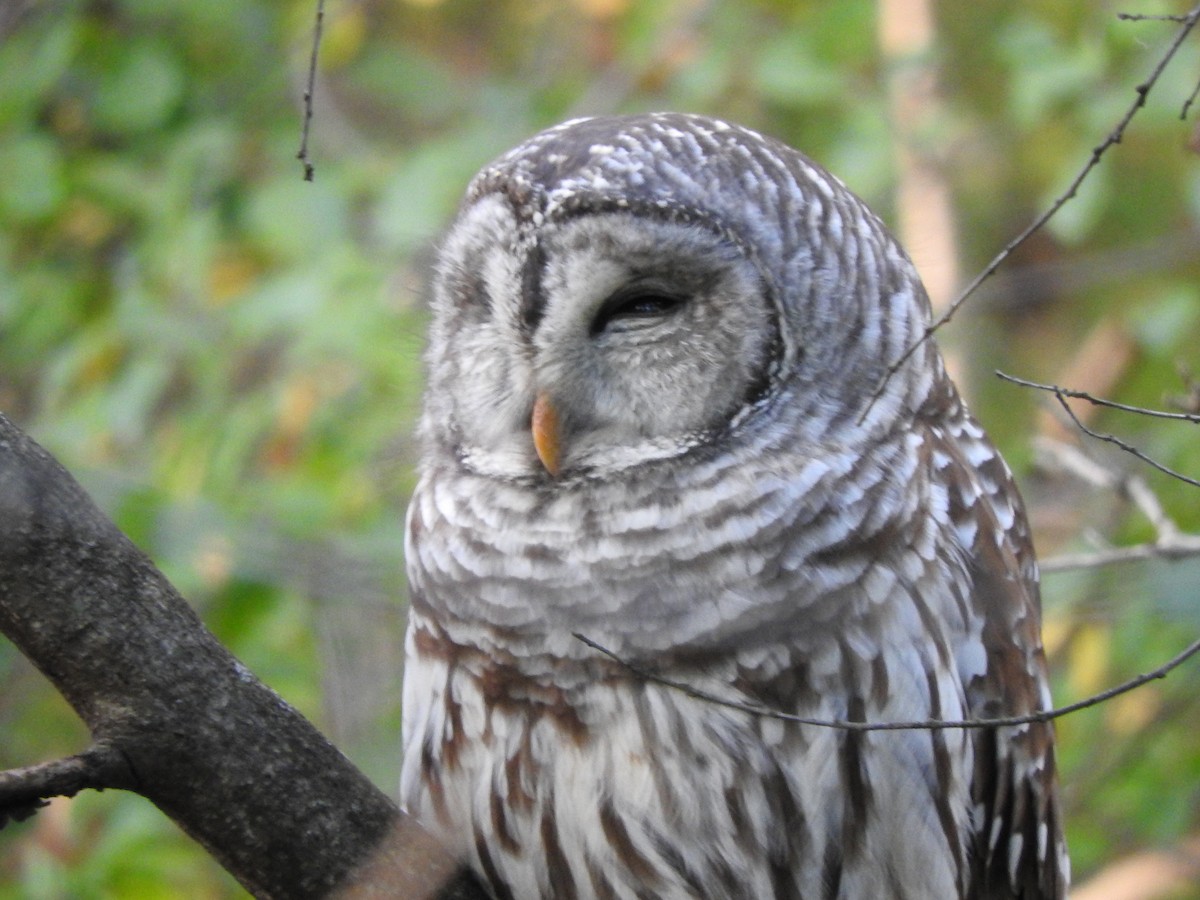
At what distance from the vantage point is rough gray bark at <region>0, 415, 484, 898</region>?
1600 millimetres

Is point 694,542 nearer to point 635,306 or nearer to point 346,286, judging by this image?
point 635,306

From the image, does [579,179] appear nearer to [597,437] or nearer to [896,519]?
[597,437]

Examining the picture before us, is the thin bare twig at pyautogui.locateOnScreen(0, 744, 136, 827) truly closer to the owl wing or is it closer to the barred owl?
the barred owl

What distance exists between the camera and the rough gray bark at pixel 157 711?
160cm

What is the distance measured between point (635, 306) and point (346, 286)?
5.85ft

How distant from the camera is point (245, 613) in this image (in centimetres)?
379

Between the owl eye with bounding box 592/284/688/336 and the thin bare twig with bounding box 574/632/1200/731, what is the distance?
450 millimetres

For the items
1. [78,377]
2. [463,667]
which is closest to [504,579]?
[463,667]

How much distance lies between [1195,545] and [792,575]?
724mm

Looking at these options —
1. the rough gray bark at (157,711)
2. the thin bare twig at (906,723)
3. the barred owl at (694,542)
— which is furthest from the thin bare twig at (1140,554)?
the rough gray bark at (157,711)

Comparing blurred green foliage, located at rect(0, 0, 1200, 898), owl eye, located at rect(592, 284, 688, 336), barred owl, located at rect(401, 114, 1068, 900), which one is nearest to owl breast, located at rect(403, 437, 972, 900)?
barred owl, located at rect(401, 114, 1068, 900)

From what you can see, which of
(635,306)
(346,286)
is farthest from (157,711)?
(346,286)

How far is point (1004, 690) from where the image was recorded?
241 cm

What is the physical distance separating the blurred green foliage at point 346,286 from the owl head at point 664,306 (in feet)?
2.31
